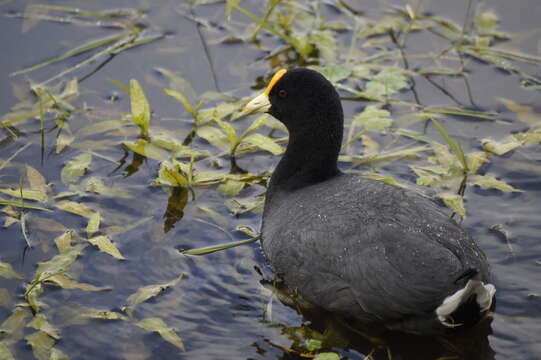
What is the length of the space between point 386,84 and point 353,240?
2972mm

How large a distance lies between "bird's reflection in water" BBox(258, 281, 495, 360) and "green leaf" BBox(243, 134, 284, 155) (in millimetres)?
1756

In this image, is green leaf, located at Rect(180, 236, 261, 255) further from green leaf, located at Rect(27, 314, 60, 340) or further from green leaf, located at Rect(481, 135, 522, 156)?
green leaf, located at Rect(481, 135, 522, 156)

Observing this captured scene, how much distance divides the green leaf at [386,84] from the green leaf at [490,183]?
140 centimetres

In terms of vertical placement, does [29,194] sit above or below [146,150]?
below

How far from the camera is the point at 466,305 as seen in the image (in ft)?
14.4

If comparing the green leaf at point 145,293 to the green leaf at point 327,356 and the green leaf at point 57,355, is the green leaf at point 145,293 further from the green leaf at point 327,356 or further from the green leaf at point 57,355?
the green leaf at point 327,356

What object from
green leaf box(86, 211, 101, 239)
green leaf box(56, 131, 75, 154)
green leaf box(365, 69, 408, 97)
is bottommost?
green leaf box(86, 211, 101, 239)

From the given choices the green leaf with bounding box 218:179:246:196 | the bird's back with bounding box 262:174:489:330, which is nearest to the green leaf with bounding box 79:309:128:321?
the bird's back with bounding box 262:174:489:330

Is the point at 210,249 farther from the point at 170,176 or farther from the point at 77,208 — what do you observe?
the point at 77,208

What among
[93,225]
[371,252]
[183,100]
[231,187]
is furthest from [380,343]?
[183,100]

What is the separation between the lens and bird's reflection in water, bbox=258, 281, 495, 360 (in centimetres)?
480

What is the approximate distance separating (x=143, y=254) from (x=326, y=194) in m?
1.48

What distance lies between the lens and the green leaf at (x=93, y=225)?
5672 mm

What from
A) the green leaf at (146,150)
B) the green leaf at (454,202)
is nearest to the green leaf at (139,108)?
the green leaf at (146,150)
